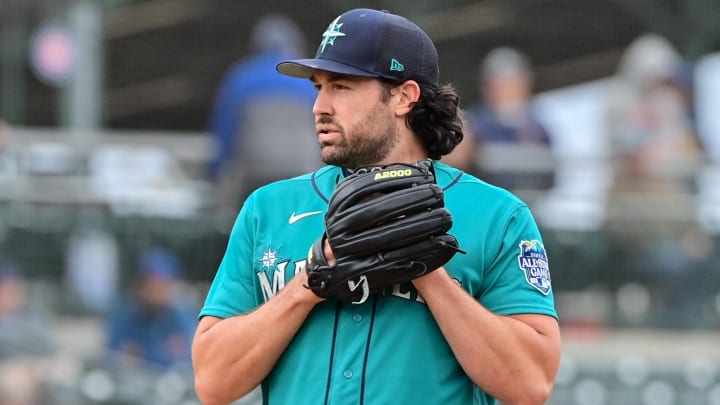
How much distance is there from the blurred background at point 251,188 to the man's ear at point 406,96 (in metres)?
3.89

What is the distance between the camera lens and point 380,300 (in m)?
2.38

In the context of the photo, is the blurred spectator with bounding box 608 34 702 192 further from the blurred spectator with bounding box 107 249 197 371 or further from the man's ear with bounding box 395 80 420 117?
the man's ear with bounding box 395 80 420 117

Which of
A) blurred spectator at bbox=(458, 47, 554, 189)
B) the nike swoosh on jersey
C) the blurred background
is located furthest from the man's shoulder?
blurred spectator at bbox=(458, 47, 554, 189)

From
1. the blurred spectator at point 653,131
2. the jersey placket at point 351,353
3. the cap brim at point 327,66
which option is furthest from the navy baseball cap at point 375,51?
the blurred spectator at point 653,131

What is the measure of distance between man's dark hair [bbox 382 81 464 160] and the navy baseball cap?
3 cm

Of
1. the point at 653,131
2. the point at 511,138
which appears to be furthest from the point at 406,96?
the point at 653,131

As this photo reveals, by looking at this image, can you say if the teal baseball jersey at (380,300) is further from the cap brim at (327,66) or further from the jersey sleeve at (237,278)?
the cap brim at (327,66)

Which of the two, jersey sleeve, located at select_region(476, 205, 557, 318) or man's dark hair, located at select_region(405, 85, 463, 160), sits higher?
man's dark hair, located at select_region(405, 85, 463, 160)

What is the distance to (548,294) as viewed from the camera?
2.43 meters

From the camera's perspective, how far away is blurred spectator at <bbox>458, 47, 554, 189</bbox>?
295 inches

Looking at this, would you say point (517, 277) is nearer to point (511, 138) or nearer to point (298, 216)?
point (298, 216)

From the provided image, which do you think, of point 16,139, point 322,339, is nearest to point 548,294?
point 322,339

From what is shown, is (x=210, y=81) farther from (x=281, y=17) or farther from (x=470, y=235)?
(x=470, y=235)

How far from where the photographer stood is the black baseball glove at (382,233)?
2.23 meters
